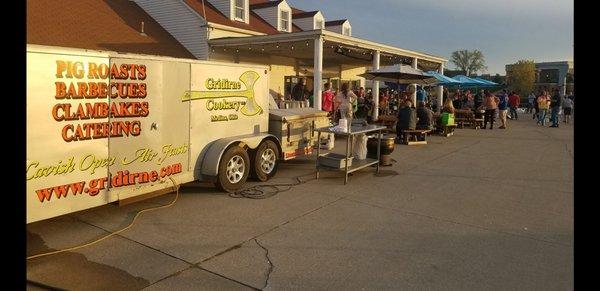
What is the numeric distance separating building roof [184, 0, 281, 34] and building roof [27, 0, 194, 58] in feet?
5.89

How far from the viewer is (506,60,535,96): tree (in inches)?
2500

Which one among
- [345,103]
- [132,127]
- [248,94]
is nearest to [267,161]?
[248,94]

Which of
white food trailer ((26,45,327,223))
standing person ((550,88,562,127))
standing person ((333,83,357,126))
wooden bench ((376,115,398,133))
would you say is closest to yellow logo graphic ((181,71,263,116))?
white food trailer ((26,45,327,223))

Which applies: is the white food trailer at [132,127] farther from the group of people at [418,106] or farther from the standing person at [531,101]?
the standing person at [531,101]

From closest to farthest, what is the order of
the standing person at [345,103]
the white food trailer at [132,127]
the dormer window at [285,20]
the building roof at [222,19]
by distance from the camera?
the white food trailer at [132,127] < the standing person at [345,103] < the building roof at [222,19] < the dormer window at [285,20]

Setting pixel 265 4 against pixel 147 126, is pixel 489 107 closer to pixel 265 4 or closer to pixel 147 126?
pixel 265 4

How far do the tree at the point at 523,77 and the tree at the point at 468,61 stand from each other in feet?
48.9

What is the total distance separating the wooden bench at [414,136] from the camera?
545 inches

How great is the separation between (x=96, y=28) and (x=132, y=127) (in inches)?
532

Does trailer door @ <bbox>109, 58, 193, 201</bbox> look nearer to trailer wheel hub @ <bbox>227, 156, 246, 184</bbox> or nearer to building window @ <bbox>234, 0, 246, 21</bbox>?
trailer wheel hub @ <bbox>227, 156, 246, 184</bbox>

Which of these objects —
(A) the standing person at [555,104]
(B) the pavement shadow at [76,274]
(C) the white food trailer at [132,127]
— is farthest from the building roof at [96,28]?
(A) the standing person at [555,104]

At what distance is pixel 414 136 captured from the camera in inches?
569
